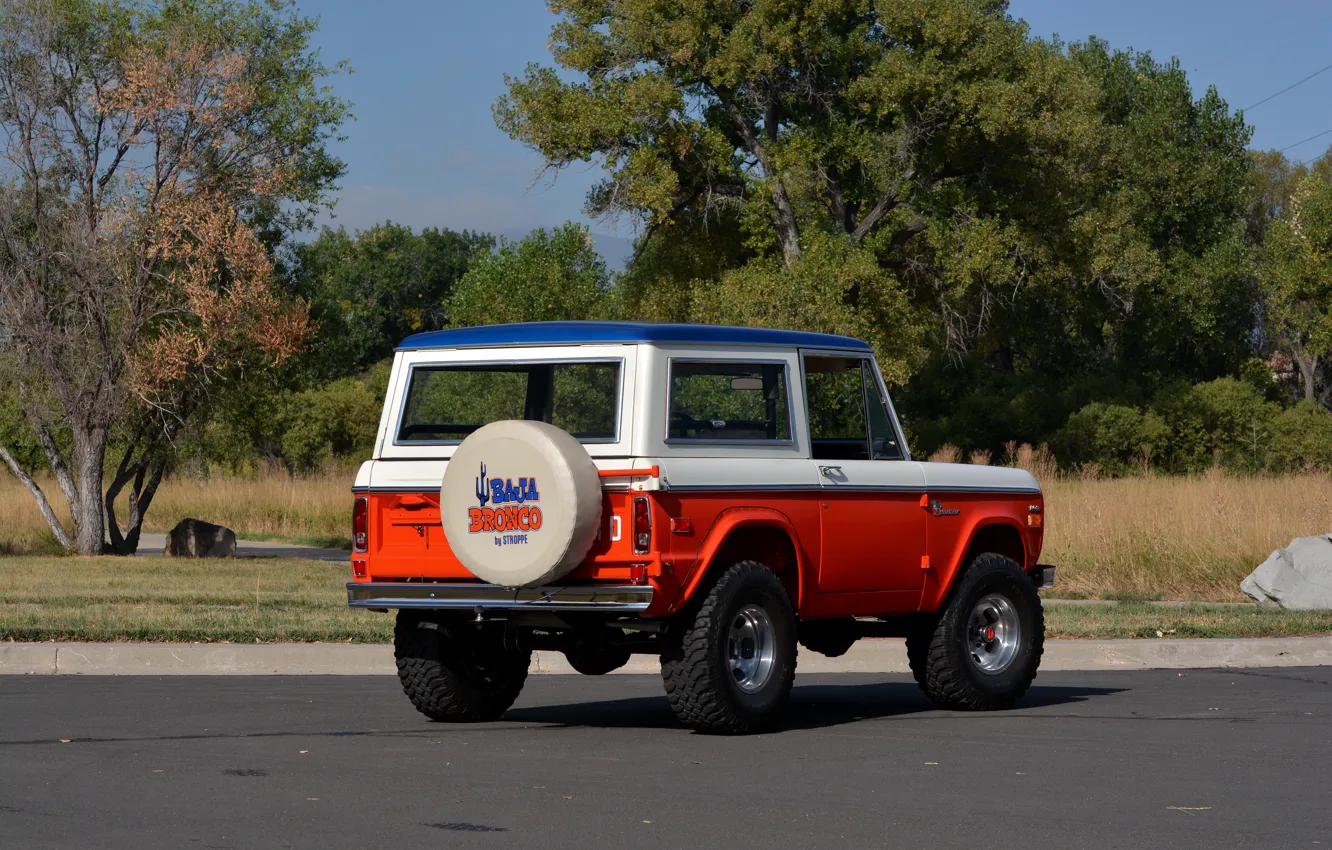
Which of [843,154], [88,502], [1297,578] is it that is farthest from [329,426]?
[1297,578]

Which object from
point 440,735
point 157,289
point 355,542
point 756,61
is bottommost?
point 440,735

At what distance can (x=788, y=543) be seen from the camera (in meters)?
9.88

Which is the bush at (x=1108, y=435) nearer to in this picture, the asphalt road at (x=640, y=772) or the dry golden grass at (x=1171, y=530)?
the dry golden grass at (x=1171, y=530)

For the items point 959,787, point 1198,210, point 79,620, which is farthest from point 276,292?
point 1198,210

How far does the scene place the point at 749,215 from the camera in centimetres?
3775

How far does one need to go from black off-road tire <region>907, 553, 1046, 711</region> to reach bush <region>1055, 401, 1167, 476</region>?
35977mm

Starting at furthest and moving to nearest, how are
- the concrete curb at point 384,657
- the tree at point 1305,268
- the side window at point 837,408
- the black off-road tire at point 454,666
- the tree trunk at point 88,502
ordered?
the tree at point 1305,268
the tree trunk at point 88,502
the concrete curb at point 384,657
the side window at point 837,408
the black off-road tire at point 454,666

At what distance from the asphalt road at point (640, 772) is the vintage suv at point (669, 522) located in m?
0.47

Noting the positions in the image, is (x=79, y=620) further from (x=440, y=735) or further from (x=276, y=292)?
(x=276, y=292)

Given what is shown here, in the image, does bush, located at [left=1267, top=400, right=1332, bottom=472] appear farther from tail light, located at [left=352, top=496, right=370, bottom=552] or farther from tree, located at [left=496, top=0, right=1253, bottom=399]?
tail light, located at [left=352, top=496, right=370, bottom=552]

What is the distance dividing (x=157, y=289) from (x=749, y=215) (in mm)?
15924

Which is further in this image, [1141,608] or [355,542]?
[1141,608]

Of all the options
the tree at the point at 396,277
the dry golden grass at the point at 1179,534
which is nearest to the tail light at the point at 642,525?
the dry golden grass at the point at 1179,534

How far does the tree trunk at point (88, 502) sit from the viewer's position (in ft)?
85.0
